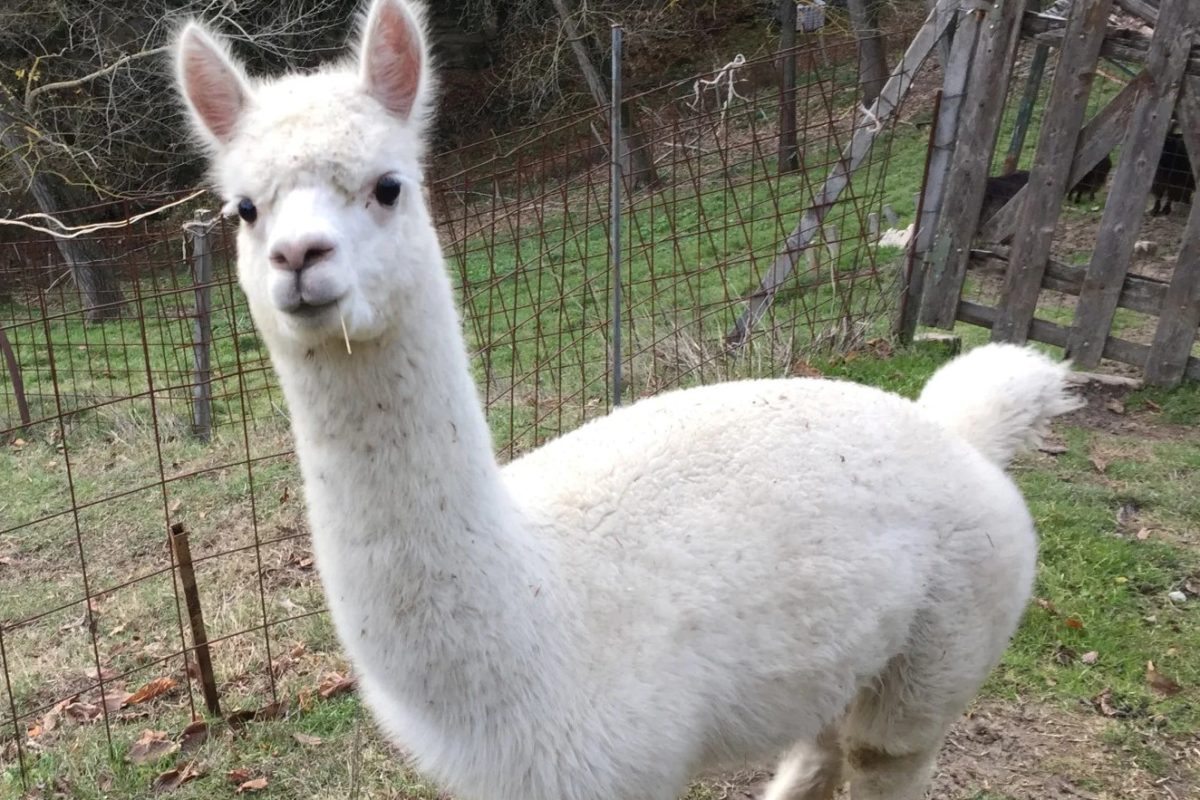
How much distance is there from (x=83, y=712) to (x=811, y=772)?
9.29 feet

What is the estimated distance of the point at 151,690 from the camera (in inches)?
145

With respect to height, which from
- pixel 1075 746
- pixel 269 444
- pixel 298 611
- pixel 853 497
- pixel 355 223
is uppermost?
pixel 355 223

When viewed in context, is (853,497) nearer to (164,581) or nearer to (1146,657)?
(1146,657)

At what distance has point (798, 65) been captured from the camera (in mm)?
19000

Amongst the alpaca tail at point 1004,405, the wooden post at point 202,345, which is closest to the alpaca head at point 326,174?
the alpaca tail at point 1004,405

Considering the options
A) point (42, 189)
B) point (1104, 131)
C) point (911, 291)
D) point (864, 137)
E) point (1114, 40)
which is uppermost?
point (1114, 40)

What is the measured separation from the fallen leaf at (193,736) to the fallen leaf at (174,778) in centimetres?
14

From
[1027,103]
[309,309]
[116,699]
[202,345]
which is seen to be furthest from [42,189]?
[309,309]

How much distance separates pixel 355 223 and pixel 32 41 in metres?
18.1

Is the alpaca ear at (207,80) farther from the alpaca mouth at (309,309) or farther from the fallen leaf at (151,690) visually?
the fallen leaf at (151,690)

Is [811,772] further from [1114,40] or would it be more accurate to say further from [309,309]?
[1114,40]

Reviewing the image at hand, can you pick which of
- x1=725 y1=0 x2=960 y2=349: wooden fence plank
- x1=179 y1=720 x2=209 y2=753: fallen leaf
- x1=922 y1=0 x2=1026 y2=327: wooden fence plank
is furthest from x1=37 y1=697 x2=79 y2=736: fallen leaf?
x1=922 y1=0 x2=1026 y2=327: wooden fence plank

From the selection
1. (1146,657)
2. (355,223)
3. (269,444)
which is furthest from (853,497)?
(269,444)

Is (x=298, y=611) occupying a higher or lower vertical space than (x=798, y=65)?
lower
